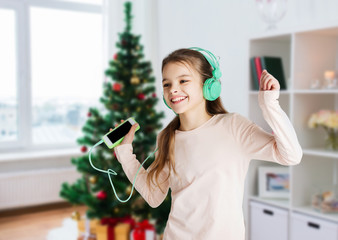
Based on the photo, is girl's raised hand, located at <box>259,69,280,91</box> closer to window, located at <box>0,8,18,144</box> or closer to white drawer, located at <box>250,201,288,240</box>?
white drawer, located at <box>250,201,288,240</box>

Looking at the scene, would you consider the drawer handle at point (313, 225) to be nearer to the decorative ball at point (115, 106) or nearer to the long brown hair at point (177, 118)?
the long brown hair at point (177, 118)

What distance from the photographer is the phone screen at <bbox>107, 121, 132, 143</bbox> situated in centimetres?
129

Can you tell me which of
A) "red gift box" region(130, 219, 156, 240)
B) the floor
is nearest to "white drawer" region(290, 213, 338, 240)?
"red gift box" region(130, 219, 156, 240)

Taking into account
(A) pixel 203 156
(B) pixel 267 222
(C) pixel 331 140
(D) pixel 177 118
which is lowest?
(B) pixel 267 222

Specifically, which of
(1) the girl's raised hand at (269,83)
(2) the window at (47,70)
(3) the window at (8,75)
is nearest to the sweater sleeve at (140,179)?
(1) the girl's raised hand at (269,83)

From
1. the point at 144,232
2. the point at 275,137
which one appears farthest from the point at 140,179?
the point at 144,232

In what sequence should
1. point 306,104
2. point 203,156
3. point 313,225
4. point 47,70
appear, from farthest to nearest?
point 47,70, point 306,104, point 313,225, point 203,156

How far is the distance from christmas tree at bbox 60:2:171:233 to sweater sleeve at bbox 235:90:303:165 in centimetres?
201

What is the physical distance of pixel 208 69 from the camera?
3.95 ft

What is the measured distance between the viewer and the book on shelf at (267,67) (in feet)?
8.66

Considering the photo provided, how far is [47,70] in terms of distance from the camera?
459 cm

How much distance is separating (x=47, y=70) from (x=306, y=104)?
3.17 m

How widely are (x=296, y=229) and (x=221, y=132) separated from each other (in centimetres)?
165

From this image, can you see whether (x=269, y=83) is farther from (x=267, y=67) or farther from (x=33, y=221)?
(x=33, y=221)
